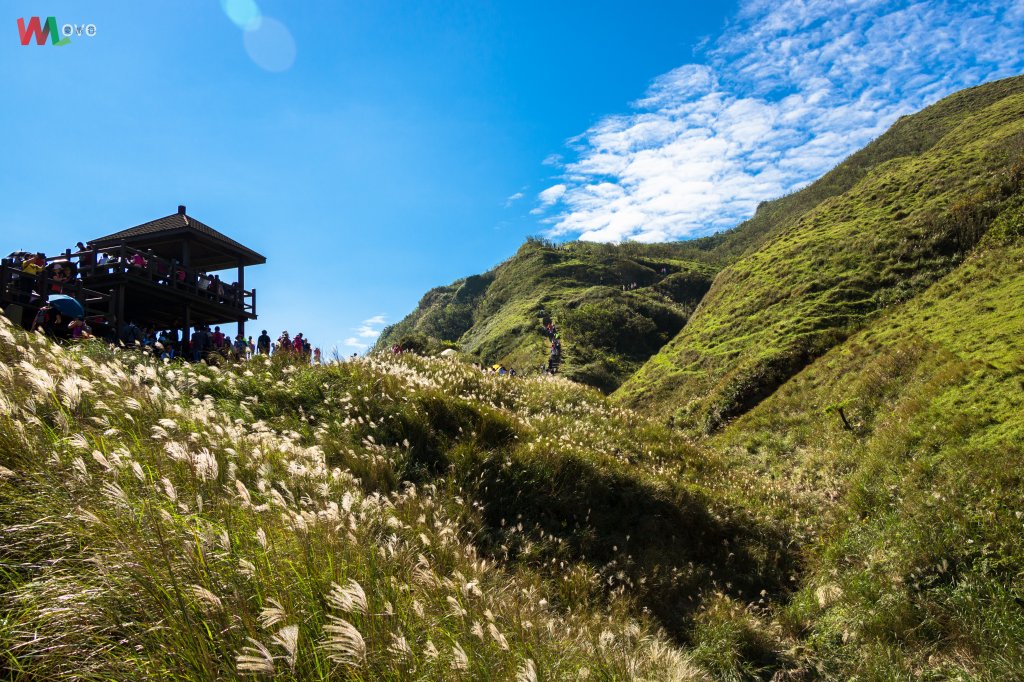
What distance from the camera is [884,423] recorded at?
10359mm

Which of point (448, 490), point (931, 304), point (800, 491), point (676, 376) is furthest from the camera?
point (676, 376)

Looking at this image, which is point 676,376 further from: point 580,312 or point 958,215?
point 580,312

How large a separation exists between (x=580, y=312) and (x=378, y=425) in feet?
136

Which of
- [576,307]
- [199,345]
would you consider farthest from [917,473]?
[576,307]

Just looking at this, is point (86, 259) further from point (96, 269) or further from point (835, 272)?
point (835, 272)

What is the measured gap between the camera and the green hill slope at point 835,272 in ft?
54.1

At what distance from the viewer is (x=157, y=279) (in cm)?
2223

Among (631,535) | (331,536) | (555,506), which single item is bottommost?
(631,535)

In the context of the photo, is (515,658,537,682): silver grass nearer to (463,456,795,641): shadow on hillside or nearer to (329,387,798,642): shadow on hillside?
(463,456,795,641): shadow on hillside

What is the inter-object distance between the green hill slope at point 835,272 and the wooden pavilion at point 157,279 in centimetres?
1935

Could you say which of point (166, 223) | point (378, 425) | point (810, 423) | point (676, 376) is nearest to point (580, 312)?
point (676, 376)

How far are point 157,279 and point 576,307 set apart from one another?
3587cm

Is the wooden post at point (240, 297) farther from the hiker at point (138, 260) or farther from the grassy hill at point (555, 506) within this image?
the grassy hill at point (555, 506)

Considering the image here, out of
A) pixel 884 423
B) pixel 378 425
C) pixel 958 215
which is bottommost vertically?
pixel 884 423
